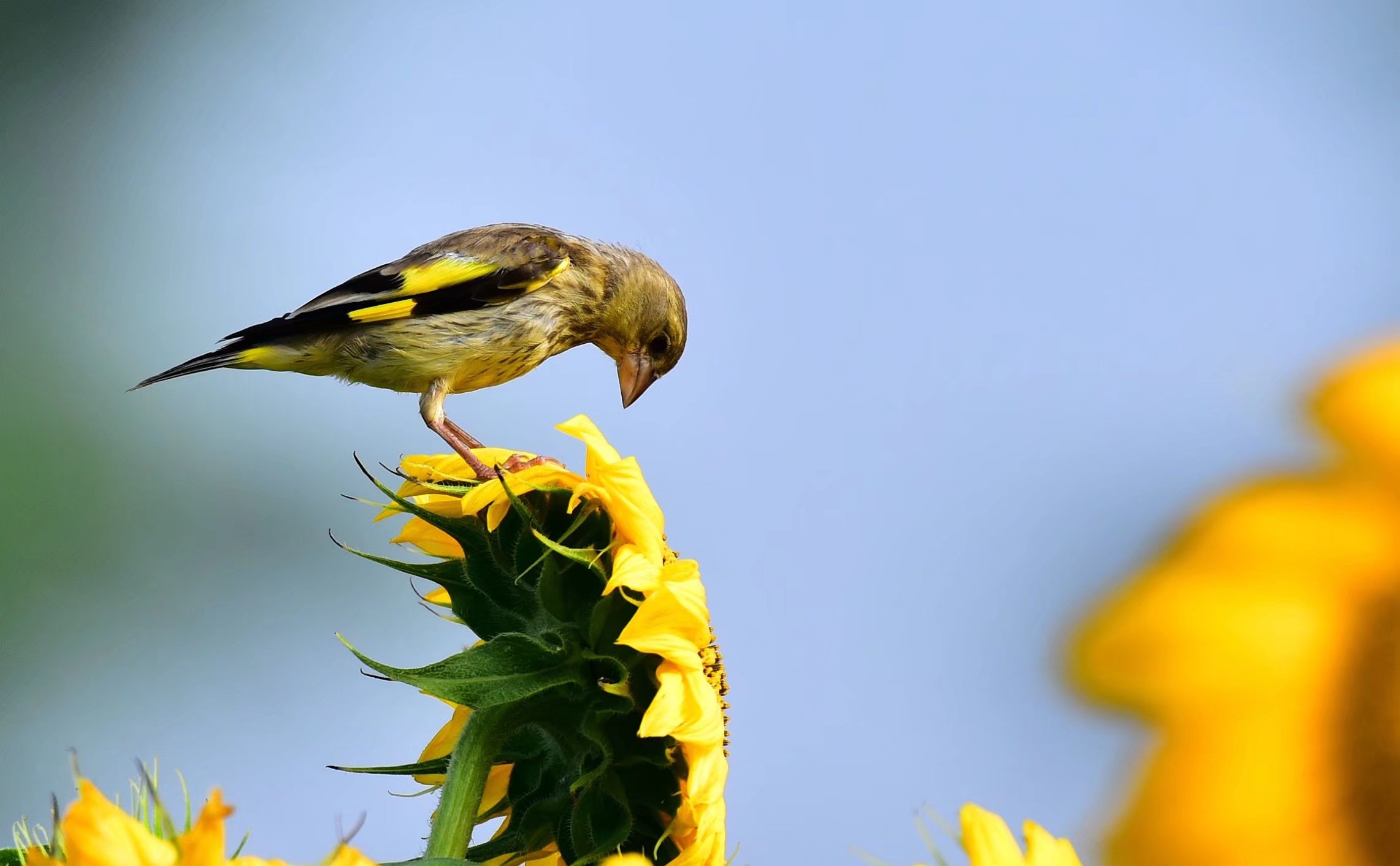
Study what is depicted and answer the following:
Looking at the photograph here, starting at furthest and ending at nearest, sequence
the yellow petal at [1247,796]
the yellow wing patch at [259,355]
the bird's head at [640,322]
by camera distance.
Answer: the bird's head at [640,322]
the yellow wing patch at [259,355]
the yellow petal at [1247,796]

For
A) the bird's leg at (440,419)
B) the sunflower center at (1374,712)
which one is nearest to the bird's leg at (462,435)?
the bird's leg at (440,419)

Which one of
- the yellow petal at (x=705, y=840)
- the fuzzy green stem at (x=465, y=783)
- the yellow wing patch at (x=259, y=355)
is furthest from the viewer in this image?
the yellow wing patch at (x=259, y=355)

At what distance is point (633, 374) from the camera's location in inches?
65.5

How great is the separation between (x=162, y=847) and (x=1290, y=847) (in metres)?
1.09

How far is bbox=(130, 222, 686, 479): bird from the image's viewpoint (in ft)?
4.73

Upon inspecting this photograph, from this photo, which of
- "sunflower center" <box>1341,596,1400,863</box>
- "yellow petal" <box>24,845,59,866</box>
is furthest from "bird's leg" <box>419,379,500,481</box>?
"sunflower center" <box>1341,596,1400,863</box>

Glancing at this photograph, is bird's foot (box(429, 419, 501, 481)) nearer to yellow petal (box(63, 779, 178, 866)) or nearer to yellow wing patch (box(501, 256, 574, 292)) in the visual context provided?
yellow wing patch (box(501, 256, 574, 292))

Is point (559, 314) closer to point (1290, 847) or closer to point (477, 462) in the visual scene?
A: point (477, 462)

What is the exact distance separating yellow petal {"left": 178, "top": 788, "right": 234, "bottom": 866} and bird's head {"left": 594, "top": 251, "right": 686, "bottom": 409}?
1235 mm

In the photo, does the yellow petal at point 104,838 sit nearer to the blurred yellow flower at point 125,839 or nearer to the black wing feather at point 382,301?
the blurred yellow flower at point 125,839

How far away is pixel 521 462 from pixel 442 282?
623mm

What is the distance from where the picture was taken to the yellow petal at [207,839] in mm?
404

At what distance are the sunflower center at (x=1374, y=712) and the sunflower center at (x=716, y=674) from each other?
26.2 inches

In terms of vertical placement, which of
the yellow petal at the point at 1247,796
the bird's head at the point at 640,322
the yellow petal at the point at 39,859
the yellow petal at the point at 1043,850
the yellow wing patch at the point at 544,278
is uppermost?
the yellow wing patch at the point at 544,278
